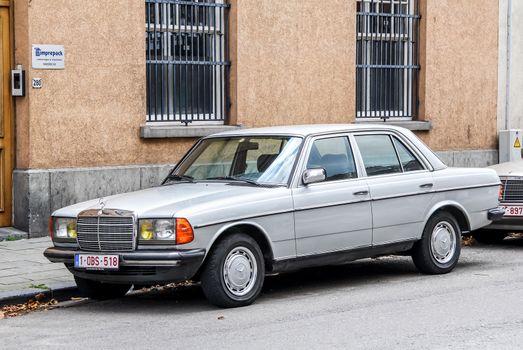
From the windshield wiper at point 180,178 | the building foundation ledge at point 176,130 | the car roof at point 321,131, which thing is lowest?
the windshield wiper at point 180,178

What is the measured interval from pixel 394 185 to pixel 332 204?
914 mm

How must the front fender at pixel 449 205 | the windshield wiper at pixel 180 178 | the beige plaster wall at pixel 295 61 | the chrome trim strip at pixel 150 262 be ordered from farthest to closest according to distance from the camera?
the beige plaster wall at pixel 295 61 < the front fender at pixel 449 205 < the windshield wiper at pixel 180 178 < the chrome trim strip at pixel 150 262

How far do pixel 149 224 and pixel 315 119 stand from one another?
855 cm

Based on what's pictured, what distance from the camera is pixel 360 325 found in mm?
8297

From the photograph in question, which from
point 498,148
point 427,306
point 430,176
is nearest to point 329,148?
point 430,176

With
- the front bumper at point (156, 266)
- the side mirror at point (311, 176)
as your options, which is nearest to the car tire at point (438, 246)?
the side mirror at point (311, 176)

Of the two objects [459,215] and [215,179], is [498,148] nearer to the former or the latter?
[459,215]

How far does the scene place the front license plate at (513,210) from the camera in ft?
42.4

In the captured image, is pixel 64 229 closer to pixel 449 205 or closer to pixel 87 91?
pixel 449 205

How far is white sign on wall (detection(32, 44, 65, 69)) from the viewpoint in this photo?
45.2 feet

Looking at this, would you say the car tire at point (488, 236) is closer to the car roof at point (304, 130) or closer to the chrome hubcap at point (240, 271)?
the car roof at point (304, 130)

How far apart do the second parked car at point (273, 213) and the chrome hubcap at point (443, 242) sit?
0.01m

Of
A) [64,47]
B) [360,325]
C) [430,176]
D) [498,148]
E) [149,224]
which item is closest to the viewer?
[360,325]

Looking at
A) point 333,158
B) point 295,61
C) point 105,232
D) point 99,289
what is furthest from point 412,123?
point 105,232
